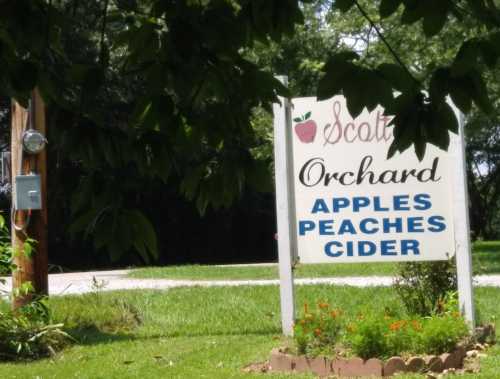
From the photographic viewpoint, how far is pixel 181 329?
11.0 metres

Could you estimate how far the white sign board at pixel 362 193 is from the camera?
8930mm

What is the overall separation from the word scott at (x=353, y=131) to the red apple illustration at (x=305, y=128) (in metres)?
0.13

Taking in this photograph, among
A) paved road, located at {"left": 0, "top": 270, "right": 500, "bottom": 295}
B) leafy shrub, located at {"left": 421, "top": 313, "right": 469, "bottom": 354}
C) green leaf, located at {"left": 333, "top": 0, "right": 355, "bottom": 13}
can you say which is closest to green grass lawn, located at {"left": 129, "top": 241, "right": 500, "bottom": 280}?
paved road, located at {"left": 0, "top": 270, "right": 500, "bottom": 295}

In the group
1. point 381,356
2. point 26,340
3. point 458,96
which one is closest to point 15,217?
point 26,340

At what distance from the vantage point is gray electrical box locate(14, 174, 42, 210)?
10273 millimetres

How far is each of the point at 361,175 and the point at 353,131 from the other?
0.42 metres

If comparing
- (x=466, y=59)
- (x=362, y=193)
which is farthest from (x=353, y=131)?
(x=466, y=59)

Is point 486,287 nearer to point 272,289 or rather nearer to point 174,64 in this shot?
point 272,289

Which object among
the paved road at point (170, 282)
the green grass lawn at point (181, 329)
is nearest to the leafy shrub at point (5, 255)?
the green grass lawn at point (181, 329)

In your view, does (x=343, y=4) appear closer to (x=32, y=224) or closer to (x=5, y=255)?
(x=5, y=255)

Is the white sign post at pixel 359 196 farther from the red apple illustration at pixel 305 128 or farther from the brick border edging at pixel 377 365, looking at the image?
the brick border edging at pixel 377 365

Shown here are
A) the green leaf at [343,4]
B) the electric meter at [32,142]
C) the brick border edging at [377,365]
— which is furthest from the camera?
the electric meter at [32,142]

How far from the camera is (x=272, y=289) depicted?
46.6 ft

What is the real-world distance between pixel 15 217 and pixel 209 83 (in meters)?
7.25
